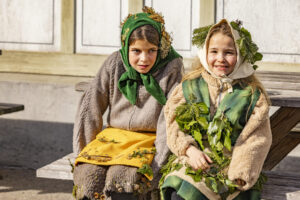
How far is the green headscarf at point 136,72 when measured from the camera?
4.06 meters

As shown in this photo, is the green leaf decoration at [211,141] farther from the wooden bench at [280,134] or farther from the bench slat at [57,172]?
the bench slat at [57,172]

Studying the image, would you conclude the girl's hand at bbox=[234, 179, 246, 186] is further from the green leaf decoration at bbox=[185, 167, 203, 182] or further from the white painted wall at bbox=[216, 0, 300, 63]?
the white painted wall at bbox=[216, 0, 300, 63]

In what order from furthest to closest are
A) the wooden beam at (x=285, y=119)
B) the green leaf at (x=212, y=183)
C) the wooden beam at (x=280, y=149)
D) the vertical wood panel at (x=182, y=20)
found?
the vertical wood panel at (x=182, y=20) → the wooden beam at (x=280, y=149) → the wooden beam at (x=285, y=119) → the green leaf at (x=212, y=183)

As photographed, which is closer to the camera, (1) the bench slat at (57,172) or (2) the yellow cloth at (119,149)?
(2) the yellow cloth at (119,149)

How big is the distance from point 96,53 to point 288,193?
129 inches

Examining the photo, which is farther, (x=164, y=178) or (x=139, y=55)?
(x=139, y=55)

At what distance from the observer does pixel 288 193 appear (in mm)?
3701

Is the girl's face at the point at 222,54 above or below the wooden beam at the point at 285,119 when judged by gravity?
above

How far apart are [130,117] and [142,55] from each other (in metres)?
0.40

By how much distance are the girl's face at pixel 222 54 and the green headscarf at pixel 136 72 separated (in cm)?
45

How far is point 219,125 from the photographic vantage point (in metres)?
3.62

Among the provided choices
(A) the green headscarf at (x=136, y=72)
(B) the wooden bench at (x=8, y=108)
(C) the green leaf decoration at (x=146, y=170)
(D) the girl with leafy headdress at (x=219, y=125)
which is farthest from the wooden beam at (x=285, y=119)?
(B) the wooden bench at (x=8, y=108)

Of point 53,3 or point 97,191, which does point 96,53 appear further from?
point 97,191

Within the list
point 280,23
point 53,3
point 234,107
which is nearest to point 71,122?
point 53,3
